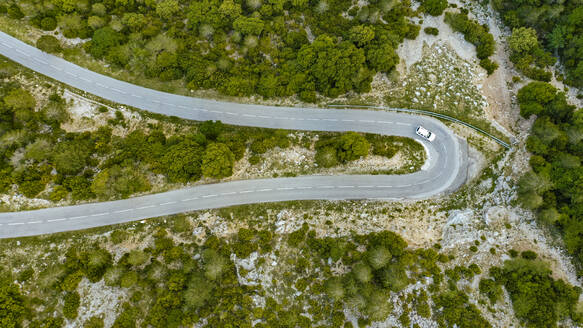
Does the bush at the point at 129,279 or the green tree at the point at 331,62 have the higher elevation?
the green tree at the point at 331,62

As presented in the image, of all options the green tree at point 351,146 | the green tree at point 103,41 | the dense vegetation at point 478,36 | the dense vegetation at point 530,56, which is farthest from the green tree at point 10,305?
the dense vegetation at point 530,56

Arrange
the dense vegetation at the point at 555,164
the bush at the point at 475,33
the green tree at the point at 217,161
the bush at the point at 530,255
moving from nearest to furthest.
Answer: the bush at the point at 530,255
the dense vegetation at the point at 555,164
the green tree at the point at 217,161
the bush at the point at 475,33

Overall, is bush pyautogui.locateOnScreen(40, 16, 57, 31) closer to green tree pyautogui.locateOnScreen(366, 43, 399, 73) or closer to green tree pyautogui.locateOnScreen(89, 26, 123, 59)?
green tree pyautogui.locateOnScreen(89, 26, 123, 59)

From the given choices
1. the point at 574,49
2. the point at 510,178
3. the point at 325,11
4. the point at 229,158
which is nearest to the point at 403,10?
the point at 325,11

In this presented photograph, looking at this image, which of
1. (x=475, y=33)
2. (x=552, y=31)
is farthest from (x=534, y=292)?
(x=552, y=31)

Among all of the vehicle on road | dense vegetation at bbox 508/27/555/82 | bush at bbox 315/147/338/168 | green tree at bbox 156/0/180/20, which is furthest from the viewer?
green tree at bbox 156/0/180/20

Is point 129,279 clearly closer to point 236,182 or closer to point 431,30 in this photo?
point 236,182

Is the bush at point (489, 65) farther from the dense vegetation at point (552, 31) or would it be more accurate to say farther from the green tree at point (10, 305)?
the green tree at point (10, 305)

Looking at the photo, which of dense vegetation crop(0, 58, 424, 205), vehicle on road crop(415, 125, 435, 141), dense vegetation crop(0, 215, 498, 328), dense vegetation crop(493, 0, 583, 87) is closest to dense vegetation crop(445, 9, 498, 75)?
dense vegetation crop(493, 0, 583, 87)

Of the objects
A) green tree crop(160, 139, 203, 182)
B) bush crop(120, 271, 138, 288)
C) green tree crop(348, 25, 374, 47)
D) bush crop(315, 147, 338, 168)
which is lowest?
bush crop(120, 271, 138, 288)
